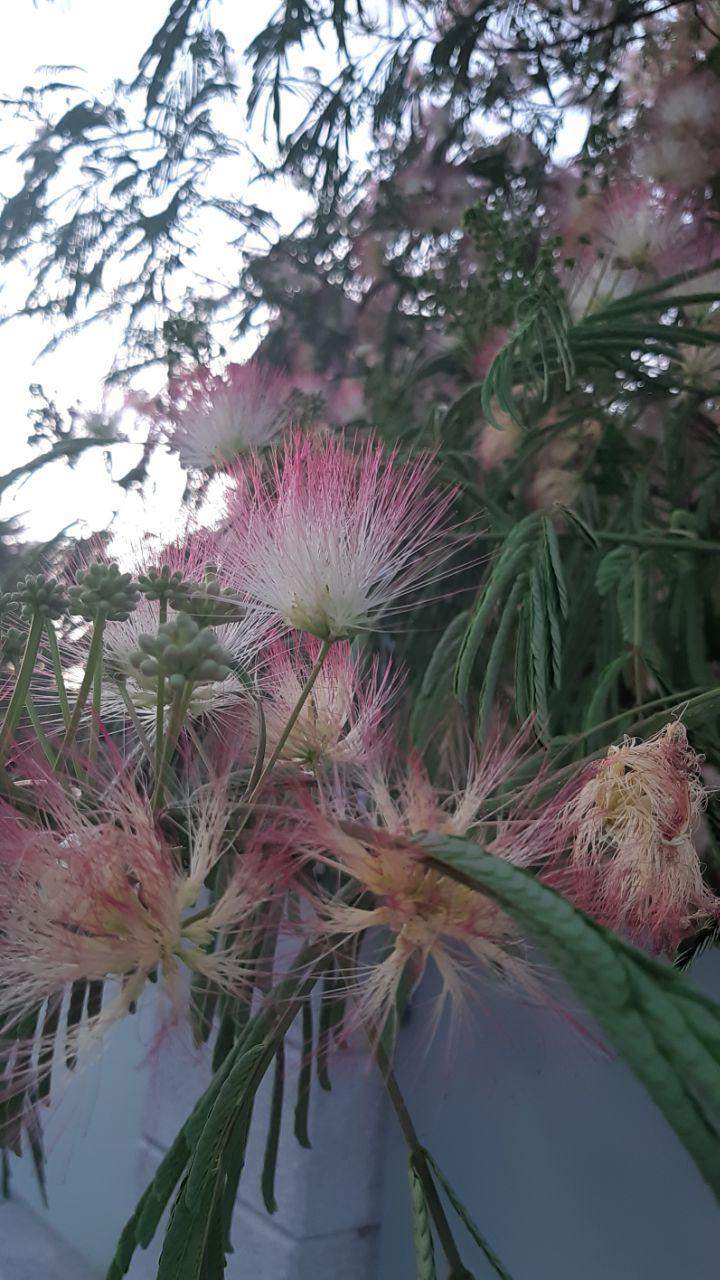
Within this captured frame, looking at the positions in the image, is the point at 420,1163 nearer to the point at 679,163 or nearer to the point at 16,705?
the point at 16,705

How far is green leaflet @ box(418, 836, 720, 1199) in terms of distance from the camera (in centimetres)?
26

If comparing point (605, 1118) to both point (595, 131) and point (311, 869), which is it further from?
point (595, 131)

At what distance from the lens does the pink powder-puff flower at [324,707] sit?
55 centimetres

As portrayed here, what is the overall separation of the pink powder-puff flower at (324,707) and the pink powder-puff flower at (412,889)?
0.04m

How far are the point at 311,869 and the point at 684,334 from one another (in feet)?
2.05

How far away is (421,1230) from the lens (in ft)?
1.50

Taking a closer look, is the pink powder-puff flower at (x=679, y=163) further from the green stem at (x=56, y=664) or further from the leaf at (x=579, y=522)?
the green stem at (x=56, y=664)

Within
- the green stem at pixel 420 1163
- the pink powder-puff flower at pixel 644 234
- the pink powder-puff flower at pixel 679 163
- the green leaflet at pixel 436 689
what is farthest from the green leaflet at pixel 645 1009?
the pink powder-puff flower at pixel 679 163

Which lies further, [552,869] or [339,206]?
[339,206]

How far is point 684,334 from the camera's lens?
0.89 metres

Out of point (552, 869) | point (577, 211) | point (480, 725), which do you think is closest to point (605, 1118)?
point (480, 725)

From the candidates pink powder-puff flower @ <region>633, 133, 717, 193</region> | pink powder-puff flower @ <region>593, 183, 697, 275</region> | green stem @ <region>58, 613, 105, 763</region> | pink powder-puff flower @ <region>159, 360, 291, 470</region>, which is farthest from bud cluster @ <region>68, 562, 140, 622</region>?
pink powder-puff flower @ <region>633, 133, 717, 193</region>

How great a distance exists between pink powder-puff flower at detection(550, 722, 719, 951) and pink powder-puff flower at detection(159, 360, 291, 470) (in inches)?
21.8

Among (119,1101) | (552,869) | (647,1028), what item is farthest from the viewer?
(119,1101)
